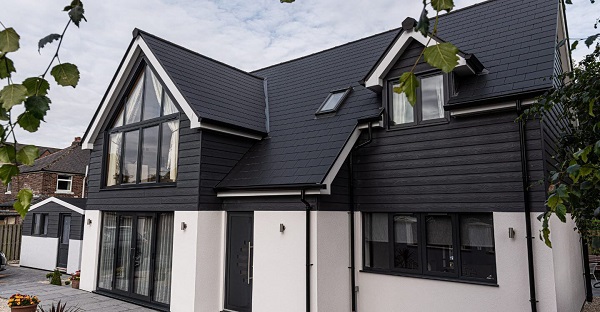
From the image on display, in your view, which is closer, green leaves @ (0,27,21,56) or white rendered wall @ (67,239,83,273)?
green leaves @ (0,27,21,56)

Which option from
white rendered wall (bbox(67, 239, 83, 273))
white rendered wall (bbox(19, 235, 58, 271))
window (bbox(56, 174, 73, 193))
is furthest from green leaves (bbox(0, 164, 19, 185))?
→ window (bbox(56, 174, 73, 193))

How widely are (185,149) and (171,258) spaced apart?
267 cm

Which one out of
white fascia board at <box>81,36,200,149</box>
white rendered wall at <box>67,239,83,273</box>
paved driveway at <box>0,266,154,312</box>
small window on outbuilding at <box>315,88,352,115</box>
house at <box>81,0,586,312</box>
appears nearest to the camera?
house at <box>81,0,586,312</box>

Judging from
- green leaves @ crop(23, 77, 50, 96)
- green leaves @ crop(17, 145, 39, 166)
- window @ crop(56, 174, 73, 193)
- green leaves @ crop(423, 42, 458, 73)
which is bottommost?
green leaves @ crop(17, 145, 39, 166)

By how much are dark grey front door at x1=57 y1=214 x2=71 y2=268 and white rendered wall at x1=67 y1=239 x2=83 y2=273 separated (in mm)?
785

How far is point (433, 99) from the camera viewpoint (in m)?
8.62

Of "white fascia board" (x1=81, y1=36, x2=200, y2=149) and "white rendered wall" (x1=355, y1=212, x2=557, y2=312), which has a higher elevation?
"white fascia board" (x1=81, y1=36, x2=200, y2=149)

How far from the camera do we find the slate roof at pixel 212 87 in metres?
10.2

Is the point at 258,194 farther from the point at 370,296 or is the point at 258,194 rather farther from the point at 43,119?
the point at 43,119

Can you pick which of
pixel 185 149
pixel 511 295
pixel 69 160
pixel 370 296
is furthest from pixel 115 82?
pixel 69 160

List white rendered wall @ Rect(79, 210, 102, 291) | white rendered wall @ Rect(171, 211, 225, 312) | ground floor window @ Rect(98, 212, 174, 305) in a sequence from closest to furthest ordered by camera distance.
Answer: white rendered wall @ Rect(171, 211, 225, 312) → ground floor window @ Rect(98, 212, 174, 305) → white rendered wall @ Rect(79, 210, 102, 291)

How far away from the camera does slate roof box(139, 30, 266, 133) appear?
400 inches

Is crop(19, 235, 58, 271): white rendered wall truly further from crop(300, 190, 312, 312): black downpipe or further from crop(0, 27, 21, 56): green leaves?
crop(0, 27, 21, 56): green leaves

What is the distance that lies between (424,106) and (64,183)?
23.4 meters
